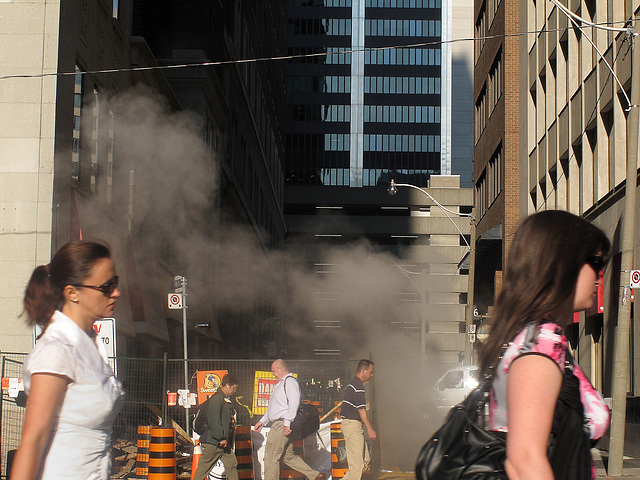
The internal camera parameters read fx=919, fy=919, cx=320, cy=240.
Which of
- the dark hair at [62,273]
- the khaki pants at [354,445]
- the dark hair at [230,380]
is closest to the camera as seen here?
the dark hair at [62,273]

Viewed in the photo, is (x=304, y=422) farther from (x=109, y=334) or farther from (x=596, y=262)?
(x=596, y=262)

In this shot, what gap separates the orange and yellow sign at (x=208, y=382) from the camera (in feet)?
40.9

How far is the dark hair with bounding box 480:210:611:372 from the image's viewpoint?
91.6 inches

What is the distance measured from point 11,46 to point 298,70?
86511mm

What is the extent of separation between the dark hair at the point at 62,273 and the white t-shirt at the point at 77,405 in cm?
15

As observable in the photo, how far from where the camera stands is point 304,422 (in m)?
10.0

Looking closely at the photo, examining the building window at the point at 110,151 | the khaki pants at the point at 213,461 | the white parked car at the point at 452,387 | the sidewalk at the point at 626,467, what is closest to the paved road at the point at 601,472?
the sidewalk at the point at 626,467

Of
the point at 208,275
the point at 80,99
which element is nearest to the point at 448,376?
the point at 208,275

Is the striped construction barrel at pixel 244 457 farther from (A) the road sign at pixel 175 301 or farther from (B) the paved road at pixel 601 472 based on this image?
(A) the road sign at pixel 175 301

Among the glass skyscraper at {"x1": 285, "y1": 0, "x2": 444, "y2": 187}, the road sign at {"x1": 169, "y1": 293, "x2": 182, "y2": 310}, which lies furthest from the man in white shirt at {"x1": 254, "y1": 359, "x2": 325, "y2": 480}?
the glass skyscraper at {"x1": 285, "y1": 0, "x2": 444, "y2": 187}

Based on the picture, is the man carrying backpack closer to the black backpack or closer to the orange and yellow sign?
the black backpack

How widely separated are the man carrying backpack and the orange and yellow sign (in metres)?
2.76

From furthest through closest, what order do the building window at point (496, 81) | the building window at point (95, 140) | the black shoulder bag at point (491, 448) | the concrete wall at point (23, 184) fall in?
1. the building window at point (496, 81)
2. the building window at point (95, 140)
3. the concrete wall at point (23, 184)
4. the black shoulder bag at point (491, 448)

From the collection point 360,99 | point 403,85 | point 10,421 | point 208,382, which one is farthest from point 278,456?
point 403,85
